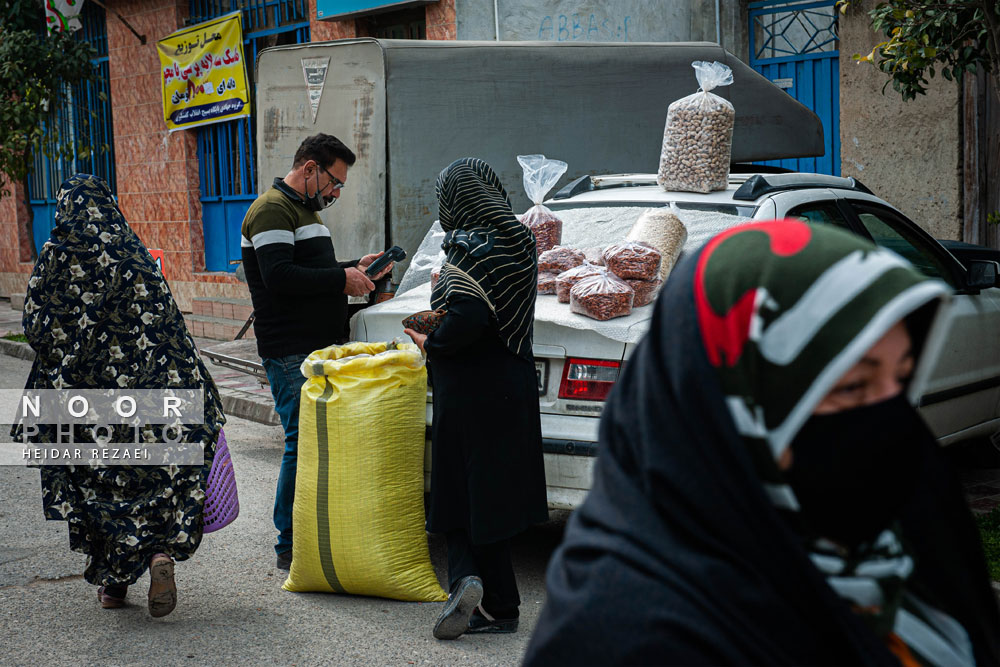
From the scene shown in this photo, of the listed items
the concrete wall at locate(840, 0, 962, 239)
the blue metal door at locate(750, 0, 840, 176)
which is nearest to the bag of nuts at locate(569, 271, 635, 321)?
the concrete wall at locate(840, 0, 962, 239)

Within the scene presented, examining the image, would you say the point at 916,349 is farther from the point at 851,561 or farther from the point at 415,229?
the point at 415,229

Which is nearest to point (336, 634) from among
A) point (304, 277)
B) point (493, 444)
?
point (493, 444)

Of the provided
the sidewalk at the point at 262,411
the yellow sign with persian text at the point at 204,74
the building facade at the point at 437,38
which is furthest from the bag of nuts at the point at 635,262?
the yellow sign with persian text at the point at 204,74

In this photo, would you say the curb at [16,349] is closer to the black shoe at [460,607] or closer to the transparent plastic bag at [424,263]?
the transparent plastic bag at [424,263]

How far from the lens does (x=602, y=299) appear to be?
4.37m

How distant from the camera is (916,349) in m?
1.31

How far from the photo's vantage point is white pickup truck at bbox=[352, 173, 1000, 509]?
14.2 feet

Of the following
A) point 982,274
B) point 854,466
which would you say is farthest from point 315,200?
point 854,466

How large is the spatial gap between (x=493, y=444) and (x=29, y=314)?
198 cm

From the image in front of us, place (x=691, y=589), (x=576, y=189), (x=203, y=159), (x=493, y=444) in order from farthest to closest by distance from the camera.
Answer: (x=203, y=159) → (x=576, y=189) → (x=493, y=444) → (x=691, y=589)

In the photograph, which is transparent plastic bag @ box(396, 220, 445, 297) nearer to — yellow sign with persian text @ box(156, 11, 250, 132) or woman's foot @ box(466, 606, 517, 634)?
woman's foot @ box(466, 606, 517, 634)

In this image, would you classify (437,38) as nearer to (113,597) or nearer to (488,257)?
(488,257)

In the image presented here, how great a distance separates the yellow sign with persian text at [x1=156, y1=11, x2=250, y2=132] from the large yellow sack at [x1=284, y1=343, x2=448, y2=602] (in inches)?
358

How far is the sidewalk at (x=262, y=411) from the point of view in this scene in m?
5.70
